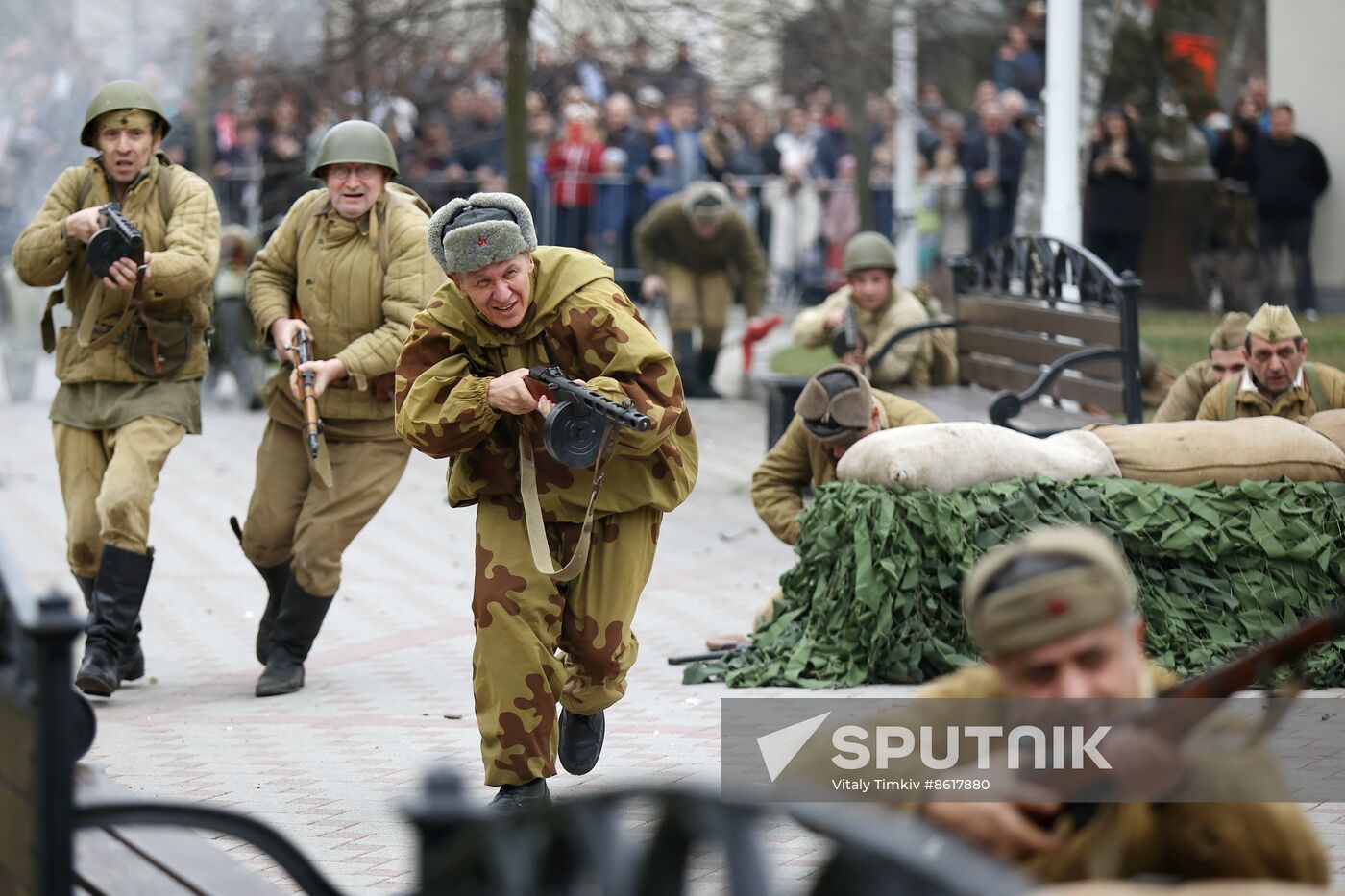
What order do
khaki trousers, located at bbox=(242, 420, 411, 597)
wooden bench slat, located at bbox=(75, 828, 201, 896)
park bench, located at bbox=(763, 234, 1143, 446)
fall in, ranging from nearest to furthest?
1. wooden bench slat, located at bbox=(75, 828, 201, 896)
2. khaki trousers, located at bbox=(242, 420, 411, 597)
3. park bench, located at bbox=(763, 234, 1143, 446)

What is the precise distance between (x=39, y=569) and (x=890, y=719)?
815cm

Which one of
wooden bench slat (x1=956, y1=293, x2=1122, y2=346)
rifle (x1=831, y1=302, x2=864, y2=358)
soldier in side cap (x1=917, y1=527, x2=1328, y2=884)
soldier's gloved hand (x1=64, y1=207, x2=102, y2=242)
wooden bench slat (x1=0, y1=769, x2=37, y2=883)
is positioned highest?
soldier's gloved hand (x1=64, y1=207, x2=102, y2=242)

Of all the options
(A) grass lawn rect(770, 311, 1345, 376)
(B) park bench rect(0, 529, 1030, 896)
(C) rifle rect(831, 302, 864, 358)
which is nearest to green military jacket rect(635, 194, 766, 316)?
(A) grass lawn rect(770, 311, 1345, 376)

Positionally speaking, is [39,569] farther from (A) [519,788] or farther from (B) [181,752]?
(A) [519,788]

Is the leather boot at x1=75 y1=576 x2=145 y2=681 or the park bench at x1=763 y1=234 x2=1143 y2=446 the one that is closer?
the leather boot at x1=75 y1=576 x2=145 y2=681

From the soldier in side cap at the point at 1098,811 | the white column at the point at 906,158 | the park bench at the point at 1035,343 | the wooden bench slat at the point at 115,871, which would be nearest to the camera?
the soldier in side cap at the point at 1098,811

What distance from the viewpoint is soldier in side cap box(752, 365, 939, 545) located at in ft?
25.7

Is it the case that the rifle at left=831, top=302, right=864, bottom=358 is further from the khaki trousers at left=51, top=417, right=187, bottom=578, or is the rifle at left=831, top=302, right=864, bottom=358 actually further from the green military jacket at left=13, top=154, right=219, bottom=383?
the khaki trousers at left=51, top=417, right=187, bottom=578

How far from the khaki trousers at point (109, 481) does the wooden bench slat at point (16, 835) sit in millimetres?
4265

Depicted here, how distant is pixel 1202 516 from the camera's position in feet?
24.2

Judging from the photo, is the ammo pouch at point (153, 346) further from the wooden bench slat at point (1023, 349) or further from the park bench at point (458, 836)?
the wooden bench slat at point (1023, 349)

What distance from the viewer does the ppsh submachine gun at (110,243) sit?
24.8 feet

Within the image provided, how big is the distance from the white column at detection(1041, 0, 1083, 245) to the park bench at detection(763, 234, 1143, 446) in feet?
5.59

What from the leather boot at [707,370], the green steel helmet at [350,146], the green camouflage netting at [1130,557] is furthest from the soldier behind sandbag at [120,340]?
the leather boot at [707,370]
